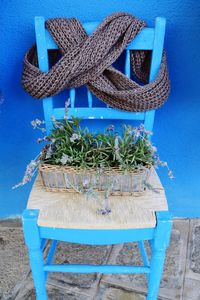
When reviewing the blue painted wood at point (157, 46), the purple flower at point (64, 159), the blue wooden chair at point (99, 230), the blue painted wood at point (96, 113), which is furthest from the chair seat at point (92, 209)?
the blue painted wood at point (157, 46)

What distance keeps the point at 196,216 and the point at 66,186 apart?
806mm

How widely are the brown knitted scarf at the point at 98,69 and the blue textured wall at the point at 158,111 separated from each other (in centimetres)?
13

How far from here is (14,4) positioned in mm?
1083

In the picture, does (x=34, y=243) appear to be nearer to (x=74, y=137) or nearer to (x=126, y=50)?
(x=74, y=137)

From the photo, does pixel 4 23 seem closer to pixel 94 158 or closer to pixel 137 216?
pixel 94 158

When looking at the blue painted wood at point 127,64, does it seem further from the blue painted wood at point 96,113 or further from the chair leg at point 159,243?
the chair leg at point 159,243

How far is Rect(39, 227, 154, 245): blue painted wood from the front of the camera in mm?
874

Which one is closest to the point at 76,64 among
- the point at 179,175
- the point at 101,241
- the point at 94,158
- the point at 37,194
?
the point at 94,158

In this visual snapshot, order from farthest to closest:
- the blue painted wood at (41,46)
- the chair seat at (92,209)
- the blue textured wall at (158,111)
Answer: the blue textured wall at (158,111) → the blue painted wood at (41,46) → the chair seat at (92,209)

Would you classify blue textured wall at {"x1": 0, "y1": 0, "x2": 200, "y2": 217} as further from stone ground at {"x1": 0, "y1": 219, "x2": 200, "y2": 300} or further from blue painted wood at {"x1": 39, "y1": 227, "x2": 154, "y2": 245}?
blue painted wood at {"x1": 39, "y1": 227, "x2": 154, "y2": 245}

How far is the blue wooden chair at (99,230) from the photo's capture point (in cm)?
87

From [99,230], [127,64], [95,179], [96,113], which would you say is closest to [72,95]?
[96,113]

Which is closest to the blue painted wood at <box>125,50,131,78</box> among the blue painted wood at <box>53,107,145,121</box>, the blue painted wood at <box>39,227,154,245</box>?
the blue painted wood at <box>53,107,145,121</box>

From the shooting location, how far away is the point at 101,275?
4.07 feet
